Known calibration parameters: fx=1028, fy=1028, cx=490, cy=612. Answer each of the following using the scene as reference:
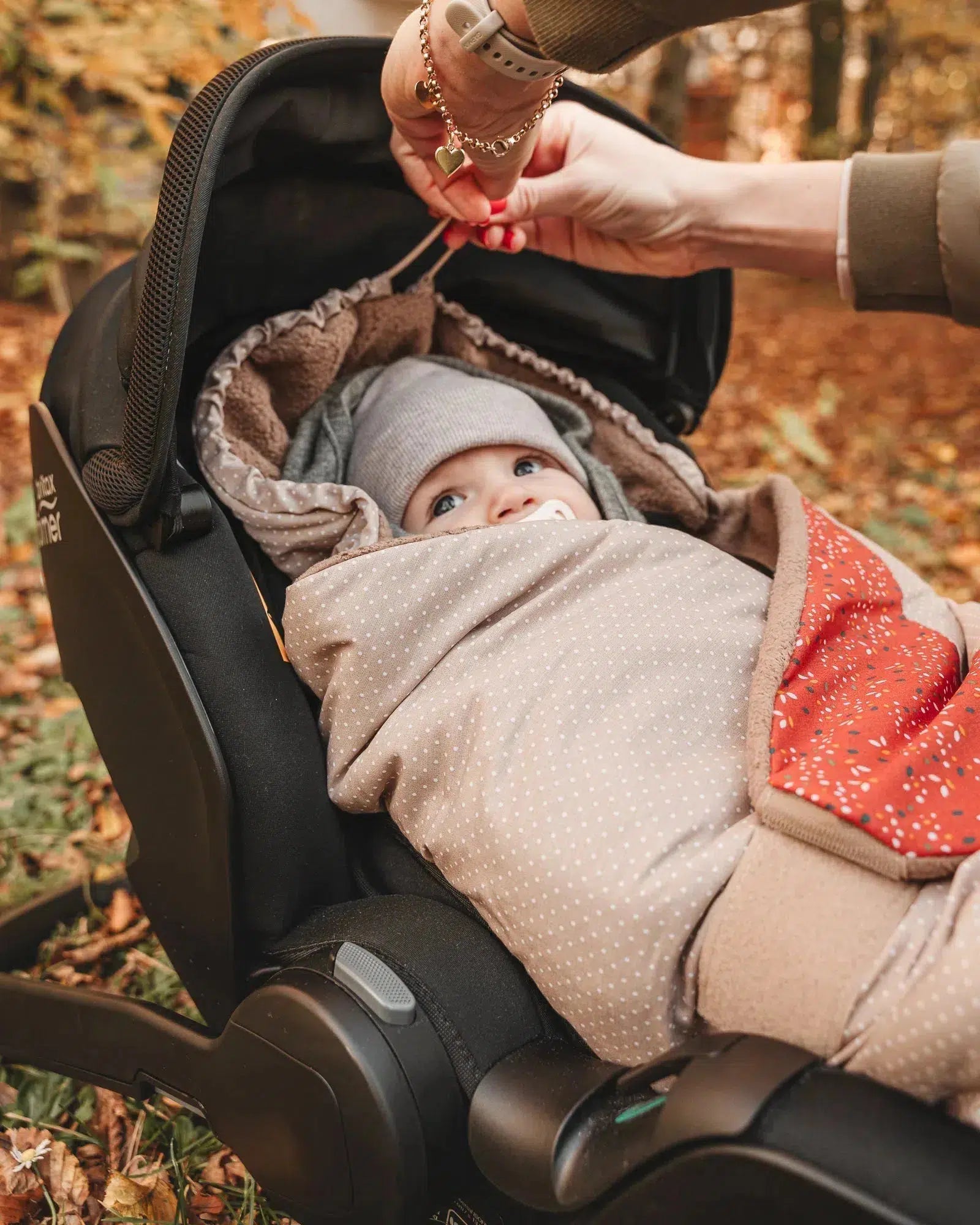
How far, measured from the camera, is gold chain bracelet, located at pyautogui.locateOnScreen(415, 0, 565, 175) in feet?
3.93

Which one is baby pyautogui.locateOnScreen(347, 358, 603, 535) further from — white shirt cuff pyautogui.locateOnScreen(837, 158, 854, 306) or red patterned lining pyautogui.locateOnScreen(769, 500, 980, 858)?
white shirt cuff pyautogui.locateOnScreen(837, 158, 854, 306)

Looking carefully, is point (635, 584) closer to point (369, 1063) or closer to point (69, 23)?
point (369, 1063)

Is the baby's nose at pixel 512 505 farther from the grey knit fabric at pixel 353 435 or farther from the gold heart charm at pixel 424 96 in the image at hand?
the gold heart charm at pixel 424 96

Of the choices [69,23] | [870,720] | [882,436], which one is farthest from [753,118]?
[870,720]

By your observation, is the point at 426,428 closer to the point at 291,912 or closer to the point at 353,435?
the point at 353,435

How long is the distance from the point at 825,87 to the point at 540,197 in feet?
27.1

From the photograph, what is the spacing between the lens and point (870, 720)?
110 centimetres

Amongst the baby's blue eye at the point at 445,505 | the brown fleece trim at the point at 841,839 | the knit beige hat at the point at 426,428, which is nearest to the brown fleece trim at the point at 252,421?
the knit beige hat at the point at 426,428

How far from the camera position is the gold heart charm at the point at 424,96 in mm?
1245

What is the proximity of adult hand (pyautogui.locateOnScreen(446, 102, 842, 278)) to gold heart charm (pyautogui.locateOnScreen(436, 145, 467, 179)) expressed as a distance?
23 centimetres

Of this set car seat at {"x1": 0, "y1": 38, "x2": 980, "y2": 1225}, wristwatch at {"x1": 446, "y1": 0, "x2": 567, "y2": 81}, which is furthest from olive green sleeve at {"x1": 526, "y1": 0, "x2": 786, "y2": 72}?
car seat at {"x1": 0, "y1": 38, "x2": 980, "y2": 1225}

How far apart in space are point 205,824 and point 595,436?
977 mm

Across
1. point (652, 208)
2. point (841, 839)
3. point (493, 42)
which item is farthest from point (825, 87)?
point (841, 839)

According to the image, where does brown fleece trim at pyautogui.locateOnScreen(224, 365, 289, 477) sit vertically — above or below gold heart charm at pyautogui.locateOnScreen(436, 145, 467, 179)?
below
